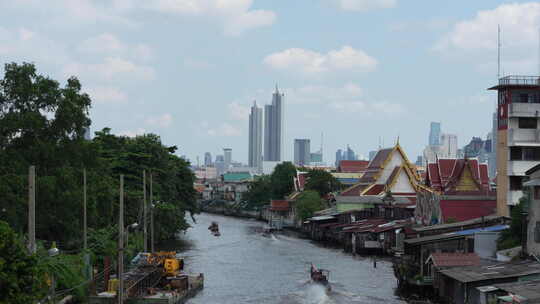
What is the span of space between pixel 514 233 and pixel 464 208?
19.5 m

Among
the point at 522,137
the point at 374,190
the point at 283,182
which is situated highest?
the point at 522,137

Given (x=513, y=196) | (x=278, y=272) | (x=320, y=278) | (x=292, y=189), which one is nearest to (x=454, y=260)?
(x=320, y=278)

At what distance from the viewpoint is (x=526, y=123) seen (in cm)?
5491

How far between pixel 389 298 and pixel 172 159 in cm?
4507

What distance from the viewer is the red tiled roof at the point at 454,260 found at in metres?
40.6

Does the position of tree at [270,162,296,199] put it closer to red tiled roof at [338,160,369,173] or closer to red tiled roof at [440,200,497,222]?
red tiled roof at [338,160,369,173]

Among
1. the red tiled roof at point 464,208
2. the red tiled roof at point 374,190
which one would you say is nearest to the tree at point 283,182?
the red tiled roof at point 374,190

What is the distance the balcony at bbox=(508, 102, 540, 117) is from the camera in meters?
54.2

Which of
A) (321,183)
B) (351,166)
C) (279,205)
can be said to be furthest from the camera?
(351,166)

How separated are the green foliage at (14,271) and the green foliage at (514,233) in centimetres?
2833

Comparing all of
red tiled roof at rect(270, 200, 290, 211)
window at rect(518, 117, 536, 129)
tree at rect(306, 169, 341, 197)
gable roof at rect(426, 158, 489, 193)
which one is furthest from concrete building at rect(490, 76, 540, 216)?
red tiled roof at rect(270, 200, 290, 211)

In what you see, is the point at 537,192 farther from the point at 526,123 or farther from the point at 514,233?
the point at 526,123

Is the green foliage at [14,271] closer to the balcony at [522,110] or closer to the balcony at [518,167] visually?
→ the balcony at [522,110]

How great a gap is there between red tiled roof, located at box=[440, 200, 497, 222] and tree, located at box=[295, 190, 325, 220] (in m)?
36.9
